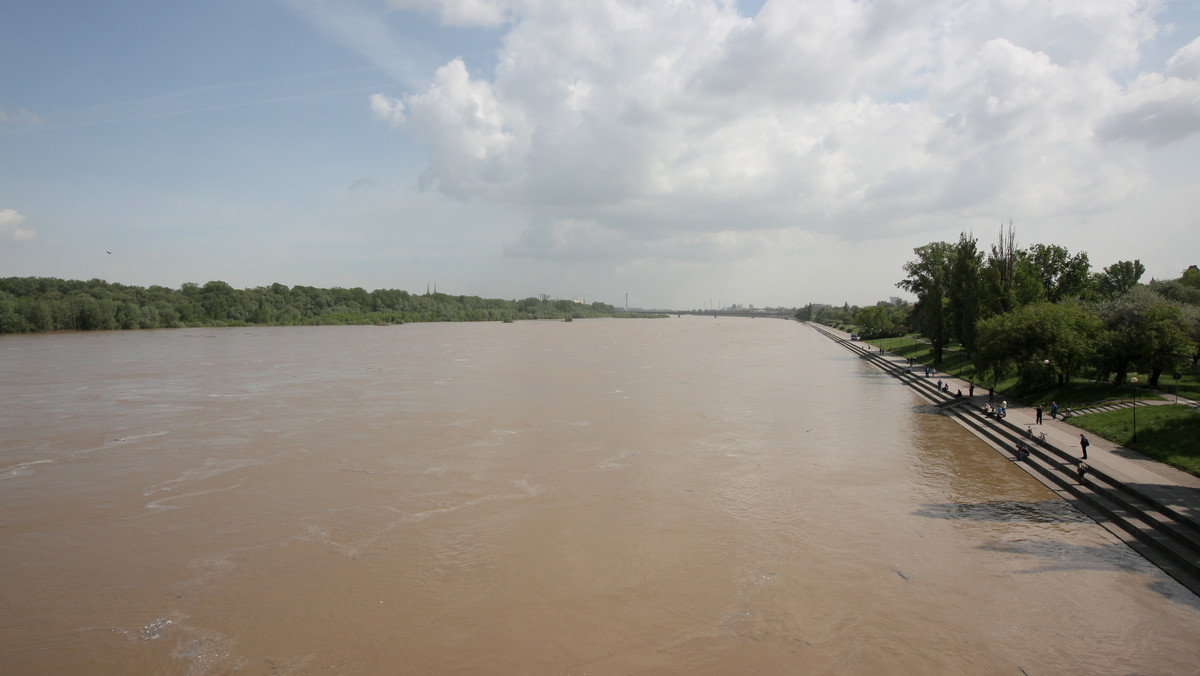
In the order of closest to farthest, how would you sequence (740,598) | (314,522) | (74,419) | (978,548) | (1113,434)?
(740,598)
(978,548)
(314,522)
(1113,434)
(74,419)

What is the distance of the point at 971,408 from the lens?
2294 centimetres

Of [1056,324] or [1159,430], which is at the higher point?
[1056,324]

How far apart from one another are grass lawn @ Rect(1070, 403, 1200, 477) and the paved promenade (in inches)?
8.5

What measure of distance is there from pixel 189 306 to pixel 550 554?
9471 centimetres

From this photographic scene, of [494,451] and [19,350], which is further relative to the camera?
[19,350]

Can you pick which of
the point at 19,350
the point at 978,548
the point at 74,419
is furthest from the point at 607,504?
the point at 19,350

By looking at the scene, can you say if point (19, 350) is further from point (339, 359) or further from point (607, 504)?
point (607, 504)

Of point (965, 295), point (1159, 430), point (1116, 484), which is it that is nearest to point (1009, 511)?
point (1116, 484)

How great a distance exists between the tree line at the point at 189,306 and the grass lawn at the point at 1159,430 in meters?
89.9

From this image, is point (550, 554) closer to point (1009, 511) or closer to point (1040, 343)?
point (1009, 511)

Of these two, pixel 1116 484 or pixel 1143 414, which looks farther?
pixel 1143 414

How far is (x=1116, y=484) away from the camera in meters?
12.6

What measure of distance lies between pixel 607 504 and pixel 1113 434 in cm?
1407

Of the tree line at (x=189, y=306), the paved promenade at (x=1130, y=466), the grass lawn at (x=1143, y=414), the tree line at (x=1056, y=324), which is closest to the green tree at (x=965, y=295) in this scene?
the tree line at (x=1056, y=324)
